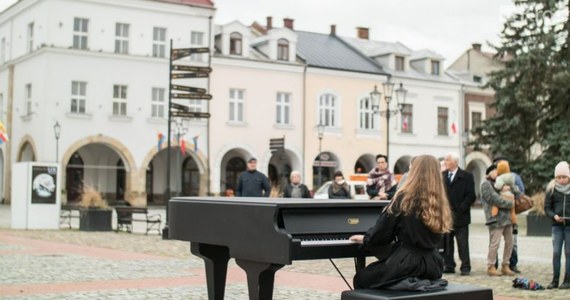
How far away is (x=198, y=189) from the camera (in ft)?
150

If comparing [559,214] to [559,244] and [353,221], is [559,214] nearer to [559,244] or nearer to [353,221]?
[559,244]

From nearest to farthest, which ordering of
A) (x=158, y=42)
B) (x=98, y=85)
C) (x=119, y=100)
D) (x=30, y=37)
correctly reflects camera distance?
(x=98, y=85), (x=119, y=100), (x=30, y=37), (x=158, y=42)

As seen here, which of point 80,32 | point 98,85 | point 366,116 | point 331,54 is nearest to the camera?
point 80,32

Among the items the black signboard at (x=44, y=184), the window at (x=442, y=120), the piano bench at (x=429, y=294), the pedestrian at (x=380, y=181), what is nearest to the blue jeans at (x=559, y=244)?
the pedestrian at (x=380, y=181)

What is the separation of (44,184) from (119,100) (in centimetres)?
1808

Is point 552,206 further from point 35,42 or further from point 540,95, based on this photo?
point 35,42

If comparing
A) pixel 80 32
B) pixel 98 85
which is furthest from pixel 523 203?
pixel 80 32

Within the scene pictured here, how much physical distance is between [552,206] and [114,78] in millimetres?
32019

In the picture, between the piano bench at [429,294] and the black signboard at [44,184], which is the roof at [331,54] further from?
the piano bench at [429,294]

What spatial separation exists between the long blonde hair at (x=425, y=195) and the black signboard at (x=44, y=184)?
18561mm

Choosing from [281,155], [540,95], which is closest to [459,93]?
[281,155]

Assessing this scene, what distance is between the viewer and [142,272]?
497 inches

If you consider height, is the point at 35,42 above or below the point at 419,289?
above

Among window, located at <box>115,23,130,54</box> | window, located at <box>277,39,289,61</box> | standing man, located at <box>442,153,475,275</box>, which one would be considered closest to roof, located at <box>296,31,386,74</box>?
window, located at <box>277,39,289,61</box>
